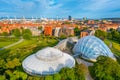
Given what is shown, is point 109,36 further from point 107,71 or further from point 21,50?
point 107,71

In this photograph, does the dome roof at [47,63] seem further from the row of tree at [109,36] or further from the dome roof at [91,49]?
the row of tree at [109,36]

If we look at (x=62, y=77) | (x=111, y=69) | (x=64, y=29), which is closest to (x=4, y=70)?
(x=62, y=77)

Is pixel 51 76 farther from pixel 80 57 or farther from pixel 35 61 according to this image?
pixel 80 57

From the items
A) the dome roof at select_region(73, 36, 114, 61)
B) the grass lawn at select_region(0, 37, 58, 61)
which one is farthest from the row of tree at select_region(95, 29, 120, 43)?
the dome roof at select_region(73, 36, 114, 61)

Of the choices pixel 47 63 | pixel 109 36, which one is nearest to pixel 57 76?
pixel 47 63

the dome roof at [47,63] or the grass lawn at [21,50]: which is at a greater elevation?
the dome roof at [47,63]

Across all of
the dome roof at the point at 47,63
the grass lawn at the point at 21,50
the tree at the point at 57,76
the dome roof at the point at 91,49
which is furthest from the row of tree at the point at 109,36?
the tree at the point at 57,76
